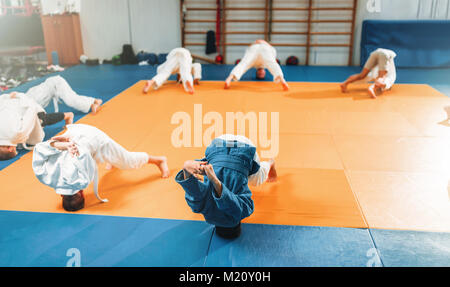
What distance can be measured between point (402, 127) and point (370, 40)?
13.8 feet

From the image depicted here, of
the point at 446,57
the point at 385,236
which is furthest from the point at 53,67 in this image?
the point at 446,57

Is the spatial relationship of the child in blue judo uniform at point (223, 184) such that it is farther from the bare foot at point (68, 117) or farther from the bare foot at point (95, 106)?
the bare foot at point (95, 106)

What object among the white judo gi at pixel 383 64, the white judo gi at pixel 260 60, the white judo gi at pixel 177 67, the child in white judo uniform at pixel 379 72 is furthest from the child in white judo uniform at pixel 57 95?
the white judo gi at pixel 383 64

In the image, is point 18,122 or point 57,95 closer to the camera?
point 18,122

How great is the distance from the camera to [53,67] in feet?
25.4

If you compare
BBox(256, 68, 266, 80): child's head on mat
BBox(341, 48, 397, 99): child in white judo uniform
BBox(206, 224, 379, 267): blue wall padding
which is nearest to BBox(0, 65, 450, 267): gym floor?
BBox(206, 224, 379, 267): blue wall padding

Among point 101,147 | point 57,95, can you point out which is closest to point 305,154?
point 101,147

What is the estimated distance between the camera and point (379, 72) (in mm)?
5590

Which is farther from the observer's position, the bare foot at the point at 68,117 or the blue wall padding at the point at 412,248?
the bare foot at the point at 68,117

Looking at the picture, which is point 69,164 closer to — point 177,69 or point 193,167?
point 193,167

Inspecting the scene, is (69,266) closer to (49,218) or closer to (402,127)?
(49,218)

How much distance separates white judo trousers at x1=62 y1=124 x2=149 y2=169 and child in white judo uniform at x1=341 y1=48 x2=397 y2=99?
3.80 meters

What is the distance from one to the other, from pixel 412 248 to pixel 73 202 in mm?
2204

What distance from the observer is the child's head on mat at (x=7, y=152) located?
3.56 m
